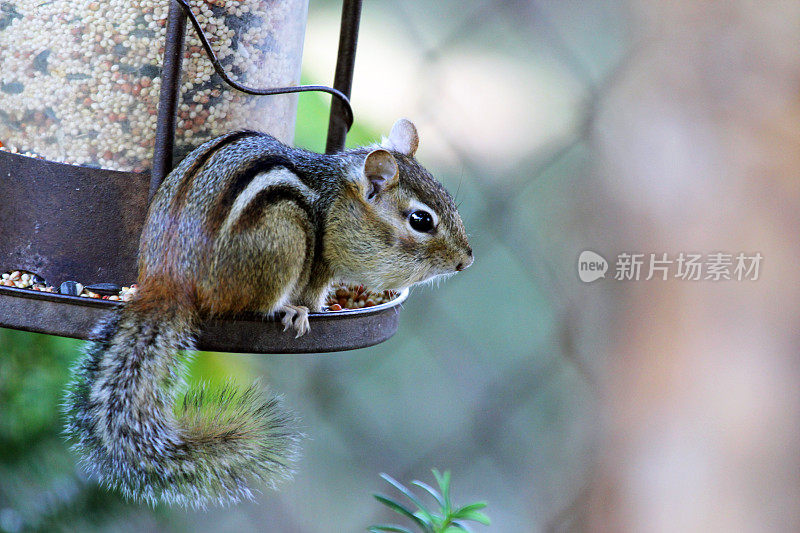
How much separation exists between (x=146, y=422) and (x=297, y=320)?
0.19 meters

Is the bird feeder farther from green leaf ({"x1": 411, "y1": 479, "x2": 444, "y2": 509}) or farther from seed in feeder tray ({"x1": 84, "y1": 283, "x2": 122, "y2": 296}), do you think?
green leaf ({"x1": 411, "y1": 479, "x2": 444, "y2": 509})

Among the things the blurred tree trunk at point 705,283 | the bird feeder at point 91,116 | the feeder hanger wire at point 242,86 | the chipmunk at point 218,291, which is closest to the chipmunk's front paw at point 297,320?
the chipmunk at point 218,291

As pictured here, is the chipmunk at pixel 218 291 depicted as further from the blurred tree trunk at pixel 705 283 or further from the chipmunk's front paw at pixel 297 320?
the blurred tree trunk at pixel 705 283

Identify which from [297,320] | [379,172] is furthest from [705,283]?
[297,320]

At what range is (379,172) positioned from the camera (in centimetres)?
93

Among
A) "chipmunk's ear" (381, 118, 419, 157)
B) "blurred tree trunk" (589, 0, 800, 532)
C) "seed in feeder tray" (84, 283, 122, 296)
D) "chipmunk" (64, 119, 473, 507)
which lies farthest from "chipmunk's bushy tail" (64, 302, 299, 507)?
"blurred tree trunk" (589, 0, 800, 532)

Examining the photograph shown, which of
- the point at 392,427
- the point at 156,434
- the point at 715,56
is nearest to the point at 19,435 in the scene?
the point at 156,434

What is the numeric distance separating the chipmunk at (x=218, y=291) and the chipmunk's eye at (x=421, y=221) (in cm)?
2

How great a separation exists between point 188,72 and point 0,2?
24cm

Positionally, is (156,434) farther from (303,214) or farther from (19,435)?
(19,435)

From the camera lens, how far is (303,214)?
0.91 metres

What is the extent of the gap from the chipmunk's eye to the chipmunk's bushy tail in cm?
29

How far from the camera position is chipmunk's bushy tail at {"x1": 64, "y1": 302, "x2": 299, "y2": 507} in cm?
81

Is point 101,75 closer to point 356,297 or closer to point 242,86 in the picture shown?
point 242,86
